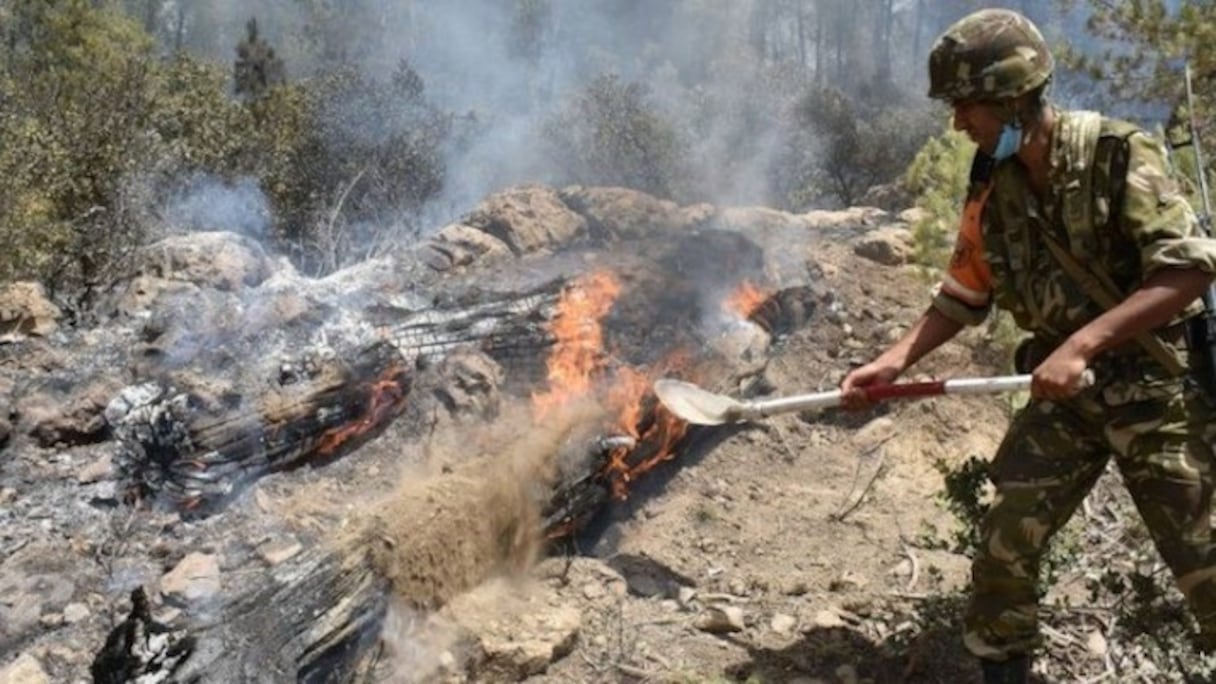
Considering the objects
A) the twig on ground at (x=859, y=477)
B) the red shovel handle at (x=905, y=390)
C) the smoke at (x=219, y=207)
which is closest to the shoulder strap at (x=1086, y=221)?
the red shovel handle at (x=905, y=390)

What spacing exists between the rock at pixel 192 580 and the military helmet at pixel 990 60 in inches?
112

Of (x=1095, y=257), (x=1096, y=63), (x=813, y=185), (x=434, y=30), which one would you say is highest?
(x=1095, y=257)

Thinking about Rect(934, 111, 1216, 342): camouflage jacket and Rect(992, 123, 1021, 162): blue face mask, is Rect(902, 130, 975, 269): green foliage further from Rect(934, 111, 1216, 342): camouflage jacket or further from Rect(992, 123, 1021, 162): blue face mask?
Rect(992, 123, 1021, 162): blue face mask

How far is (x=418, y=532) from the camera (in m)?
3.60

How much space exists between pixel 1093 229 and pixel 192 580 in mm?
3080

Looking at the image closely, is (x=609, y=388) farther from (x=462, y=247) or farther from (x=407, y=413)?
(x=462, y=247)

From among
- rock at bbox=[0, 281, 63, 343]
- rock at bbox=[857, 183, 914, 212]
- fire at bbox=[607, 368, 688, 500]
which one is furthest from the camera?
rock at bbox=[857, 183, 914, 212]

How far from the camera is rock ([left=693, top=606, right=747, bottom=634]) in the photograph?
3516 millimetres

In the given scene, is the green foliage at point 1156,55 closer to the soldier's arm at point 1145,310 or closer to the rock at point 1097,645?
the rock at point 1097,645

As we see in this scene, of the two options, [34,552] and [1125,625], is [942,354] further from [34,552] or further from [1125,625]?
[34,552]

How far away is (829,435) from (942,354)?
1328 mm

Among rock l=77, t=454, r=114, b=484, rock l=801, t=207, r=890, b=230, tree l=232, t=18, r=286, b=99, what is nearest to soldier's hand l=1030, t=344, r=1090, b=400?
rock l=77, t=454, r=114, b=484

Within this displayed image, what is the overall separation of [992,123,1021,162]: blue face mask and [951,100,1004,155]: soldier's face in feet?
0.03

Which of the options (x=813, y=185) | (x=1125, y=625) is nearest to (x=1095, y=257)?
(x=1125, y=625)
